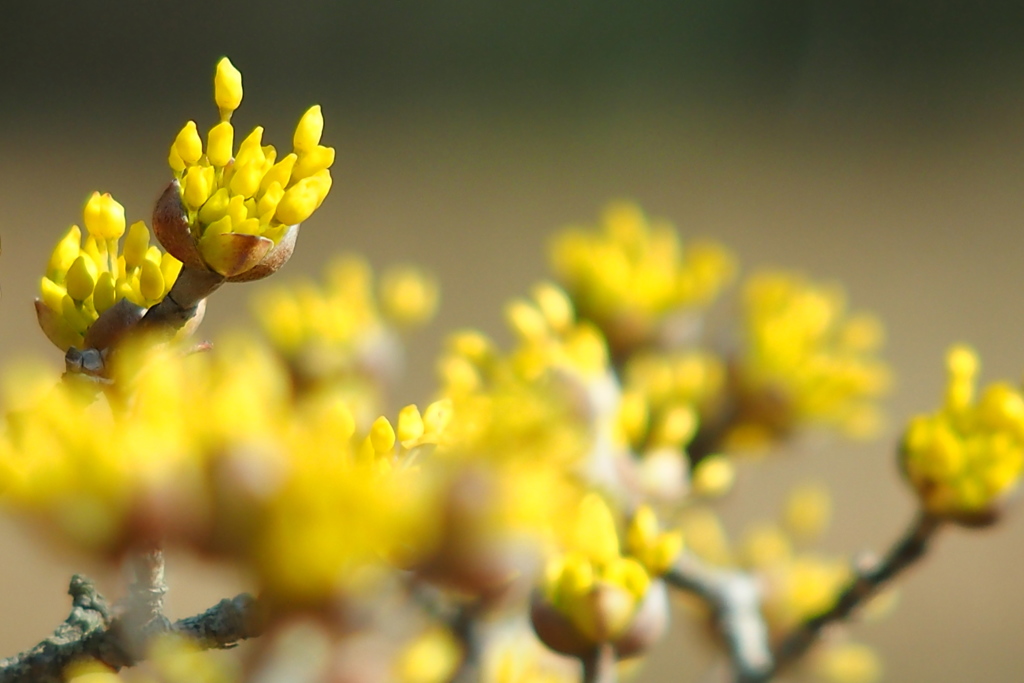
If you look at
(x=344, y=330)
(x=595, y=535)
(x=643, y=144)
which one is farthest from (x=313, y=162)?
(x=643, y=144)

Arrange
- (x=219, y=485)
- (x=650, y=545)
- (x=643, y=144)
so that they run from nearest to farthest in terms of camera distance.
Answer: (x=219, y=485)
(x=650, y=545)
(x=643, y=144)

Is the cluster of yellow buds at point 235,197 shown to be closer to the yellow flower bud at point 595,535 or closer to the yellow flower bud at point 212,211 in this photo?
the yellow flower bud at point 212,211

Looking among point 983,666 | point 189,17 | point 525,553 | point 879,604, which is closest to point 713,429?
point 879,604

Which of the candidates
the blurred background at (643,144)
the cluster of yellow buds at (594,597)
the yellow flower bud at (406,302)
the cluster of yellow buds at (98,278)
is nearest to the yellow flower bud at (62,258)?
the cluster of yellow buds at (98,278)

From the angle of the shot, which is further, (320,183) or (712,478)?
(712,478)

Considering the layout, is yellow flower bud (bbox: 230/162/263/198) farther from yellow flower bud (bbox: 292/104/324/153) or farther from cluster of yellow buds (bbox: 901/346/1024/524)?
cluster of yellow buds (bbox: 901/346/1024/524)

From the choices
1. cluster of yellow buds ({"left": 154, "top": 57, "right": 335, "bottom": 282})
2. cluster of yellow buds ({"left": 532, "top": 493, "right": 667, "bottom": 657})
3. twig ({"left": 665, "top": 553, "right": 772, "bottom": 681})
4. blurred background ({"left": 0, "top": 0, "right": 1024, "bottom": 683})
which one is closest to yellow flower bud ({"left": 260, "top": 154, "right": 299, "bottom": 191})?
cluster of yellow buds ({"left": 154, "top": 57, "right": 335, "bottom": 282})

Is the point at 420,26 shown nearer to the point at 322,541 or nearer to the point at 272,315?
the point at 272,315

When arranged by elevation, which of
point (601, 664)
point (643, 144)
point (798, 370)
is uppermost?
point (643, 144)

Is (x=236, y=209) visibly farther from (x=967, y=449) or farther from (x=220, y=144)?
(x=967, y=449)
